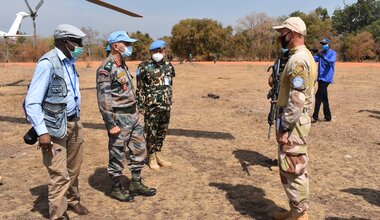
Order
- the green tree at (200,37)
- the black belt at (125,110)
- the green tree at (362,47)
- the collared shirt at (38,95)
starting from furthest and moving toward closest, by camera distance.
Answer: the green tree at (200,37) → the green tree at (362,47) → the black belt at (125,110) → the collared shirt at (38,95)

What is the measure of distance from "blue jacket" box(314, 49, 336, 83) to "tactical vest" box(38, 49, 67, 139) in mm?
6454

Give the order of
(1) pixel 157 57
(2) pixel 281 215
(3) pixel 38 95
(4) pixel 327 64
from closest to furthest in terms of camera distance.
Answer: (3) pixel 38 95, (2) pixel 281 215, (1) pixel 157 57, (4) pixel 327 64

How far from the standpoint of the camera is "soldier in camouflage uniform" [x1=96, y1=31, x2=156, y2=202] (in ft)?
13.0

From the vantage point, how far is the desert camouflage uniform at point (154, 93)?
5102 millimetres

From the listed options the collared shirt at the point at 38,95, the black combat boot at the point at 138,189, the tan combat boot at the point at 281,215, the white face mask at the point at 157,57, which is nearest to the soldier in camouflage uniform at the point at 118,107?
the black combat boot at the point at 138,189

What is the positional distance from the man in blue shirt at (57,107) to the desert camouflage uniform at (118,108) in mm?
377

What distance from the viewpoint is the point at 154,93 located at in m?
5.11

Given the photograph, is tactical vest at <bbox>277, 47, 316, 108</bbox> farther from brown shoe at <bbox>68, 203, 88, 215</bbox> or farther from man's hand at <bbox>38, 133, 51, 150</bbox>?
brown shoe at <bbox>68, 203, 88, 215</bbox>

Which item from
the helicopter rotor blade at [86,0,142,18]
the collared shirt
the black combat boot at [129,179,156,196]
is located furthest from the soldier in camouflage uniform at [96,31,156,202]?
the helicopter rotor blade at [86,0,142,18]

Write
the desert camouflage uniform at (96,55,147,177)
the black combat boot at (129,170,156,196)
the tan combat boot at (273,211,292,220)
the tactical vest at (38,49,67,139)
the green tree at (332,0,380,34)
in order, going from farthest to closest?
the green tree at (332,0,380,34) → the black combat boot at (129,170,156,196) → the desert camouflage uniform at (96,55,147,177) → the tan combat boot at (273,211,292,220) → the tactical vest at (38,49,67,139)

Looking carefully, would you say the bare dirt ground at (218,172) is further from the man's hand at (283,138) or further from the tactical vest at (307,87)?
the tactical vest at (307,87)

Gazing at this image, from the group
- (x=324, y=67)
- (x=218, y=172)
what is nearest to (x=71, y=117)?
(x=218, y=172)

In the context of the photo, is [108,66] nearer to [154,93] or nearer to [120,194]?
[154,93]

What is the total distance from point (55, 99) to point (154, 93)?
1955 mm
